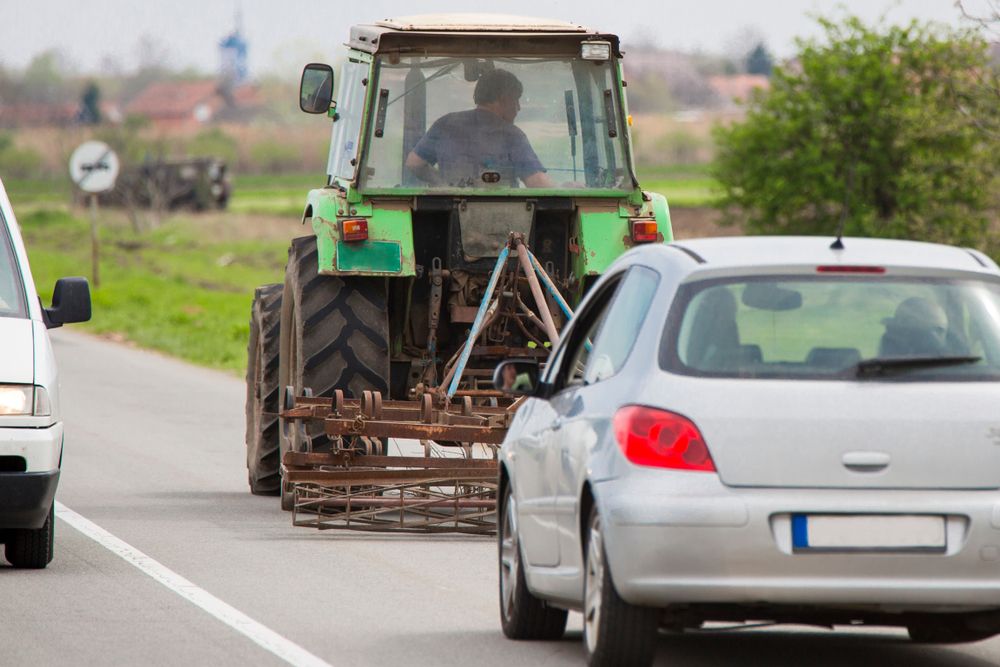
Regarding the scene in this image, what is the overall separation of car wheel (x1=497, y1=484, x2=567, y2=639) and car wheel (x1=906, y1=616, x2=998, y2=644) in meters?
1.31

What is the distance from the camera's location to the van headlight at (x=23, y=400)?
977 centimetres

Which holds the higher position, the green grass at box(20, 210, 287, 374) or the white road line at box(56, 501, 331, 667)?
the green grass at box(20, 210, 287, 374)

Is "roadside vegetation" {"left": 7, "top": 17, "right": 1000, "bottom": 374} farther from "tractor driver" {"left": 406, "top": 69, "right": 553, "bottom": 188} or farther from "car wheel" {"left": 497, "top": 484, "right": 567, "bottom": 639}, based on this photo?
"car wheel" {"left": 497, "top": 484, "right": 567, "bottom": 639}

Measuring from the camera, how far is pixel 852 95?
166 feet

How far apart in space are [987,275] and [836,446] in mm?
961

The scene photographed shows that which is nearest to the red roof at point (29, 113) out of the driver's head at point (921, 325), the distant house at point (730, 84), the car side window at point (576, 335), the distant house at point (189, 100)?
the distant house at point (189, 100)

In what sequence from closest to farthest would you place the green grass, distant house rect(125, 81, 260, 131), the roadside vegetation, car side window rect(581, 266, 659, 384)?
car side window rect(581, 266, 659, 384)
the green grass
the roadside vegetation
distant house rect(125, 81, 260, 131)

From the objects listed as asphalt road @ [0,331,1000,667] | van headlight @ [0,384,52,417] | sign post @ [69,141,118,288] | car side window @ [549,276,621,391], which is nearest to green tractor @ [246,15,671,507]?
asphalt road @ [0,331,1000,667]

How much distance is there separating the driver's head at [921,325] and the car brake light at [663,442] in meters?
0.81

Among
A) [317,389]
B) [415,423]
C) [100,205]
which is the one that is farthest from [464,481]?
[100,205]

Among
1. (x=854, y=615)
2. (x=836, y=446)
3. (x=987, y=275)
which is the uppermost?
(x=987, y=275)

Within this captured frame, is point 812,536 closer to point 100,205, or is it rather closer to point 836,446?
point 836,446

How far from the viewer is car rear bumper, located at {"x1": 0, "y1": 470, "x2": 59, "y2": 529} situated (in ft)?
31.5

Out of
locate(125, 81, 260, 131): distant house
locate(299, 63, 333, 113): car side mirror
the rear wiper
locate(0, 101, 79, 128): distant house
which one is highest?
locate(125, 81, 260, 131): distant house
